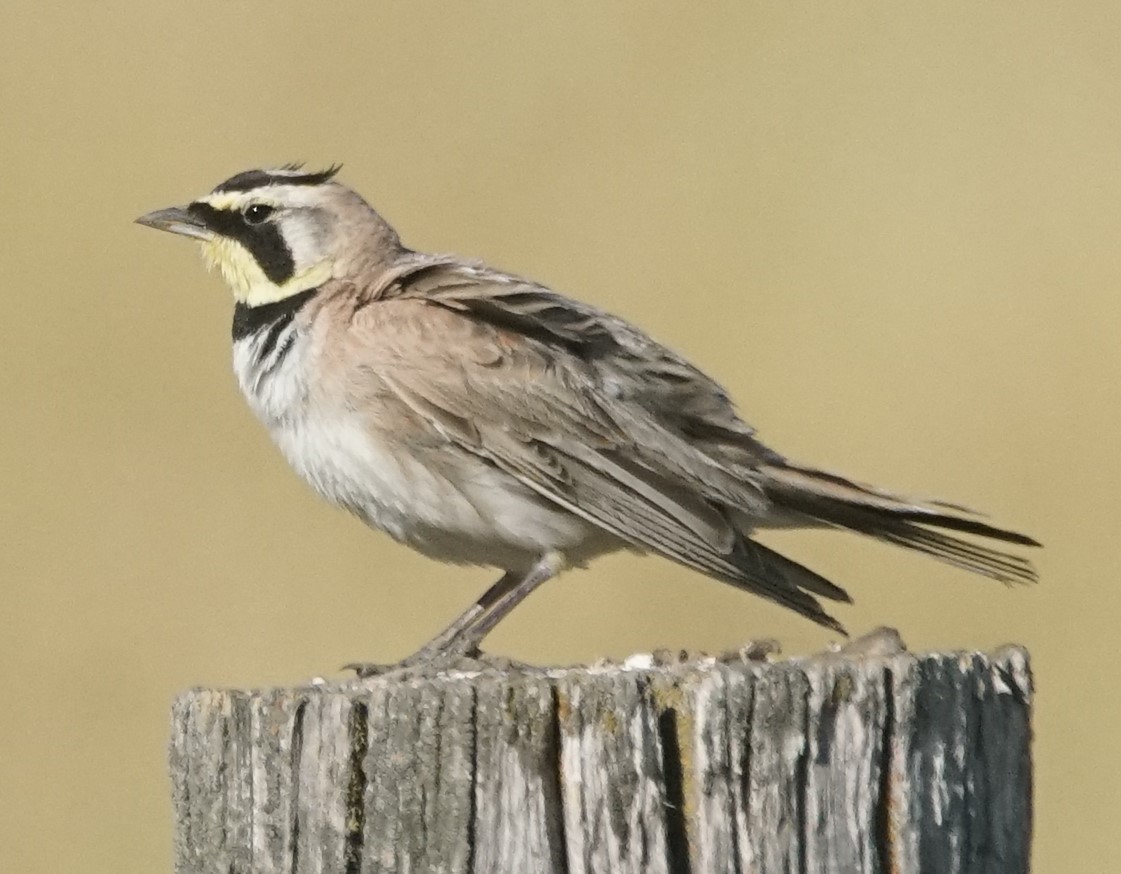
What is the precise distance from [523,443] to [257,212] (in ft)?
4.64

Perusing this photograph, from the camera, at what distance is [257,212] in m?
7.43

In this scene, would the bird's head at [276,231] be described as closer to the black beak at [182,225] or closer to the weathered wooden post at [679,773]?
the black beak at [182,225]

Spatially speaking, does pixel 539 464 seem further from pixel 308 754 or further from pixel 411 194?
pixel 411 194

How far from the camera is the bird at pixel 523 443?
21.5 feet

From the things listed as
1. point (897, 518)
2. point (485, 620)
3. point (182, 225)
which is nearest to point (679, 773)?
point (897, 518)

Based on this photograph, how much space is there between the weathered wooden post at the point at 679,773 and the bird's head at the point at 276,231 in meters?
3.18

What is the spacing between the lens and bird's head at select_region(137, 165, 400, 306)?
24.2 ft

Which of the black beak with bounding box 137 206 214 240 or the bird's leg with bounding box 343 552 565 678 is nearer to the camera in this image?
the bird's leg with bounding box 343 552 565 678

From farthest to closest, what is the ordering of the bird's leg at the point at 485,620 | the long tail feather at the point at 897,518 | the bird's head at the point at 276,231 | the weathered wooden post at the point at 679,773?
the bird's head at the point at 276,231 < the bird's leg at the point at 485,620 < the long tail feather at the point at 897,518 < the weathered wooden post at the point at 679,773

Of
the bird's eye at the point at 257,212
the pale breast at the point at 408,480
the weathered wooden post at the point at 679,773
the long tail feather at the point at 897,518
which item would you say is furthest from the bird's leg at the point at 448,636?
the weathered wooden post at the point at 679,773

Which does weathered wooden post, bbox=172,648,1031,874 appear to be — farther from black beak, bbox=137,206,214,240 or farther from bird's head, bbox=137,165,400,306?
black beak, bbox=137,206,214,240

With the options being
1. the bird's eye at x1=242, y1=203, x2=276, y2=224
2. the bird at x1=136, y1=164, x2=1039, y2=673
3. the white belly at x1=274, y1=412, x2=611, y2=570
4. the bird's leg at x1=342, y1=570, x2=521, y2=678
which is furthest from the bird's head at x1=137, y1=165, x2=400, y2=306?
the bird's leg at x1=342, y1=570, x2=521, y2=678

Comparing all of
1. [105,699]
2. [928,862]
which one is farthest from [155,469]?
[928,862]

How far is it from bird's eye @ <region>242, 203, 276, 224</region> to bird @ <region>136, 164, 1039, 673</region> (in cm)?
43
